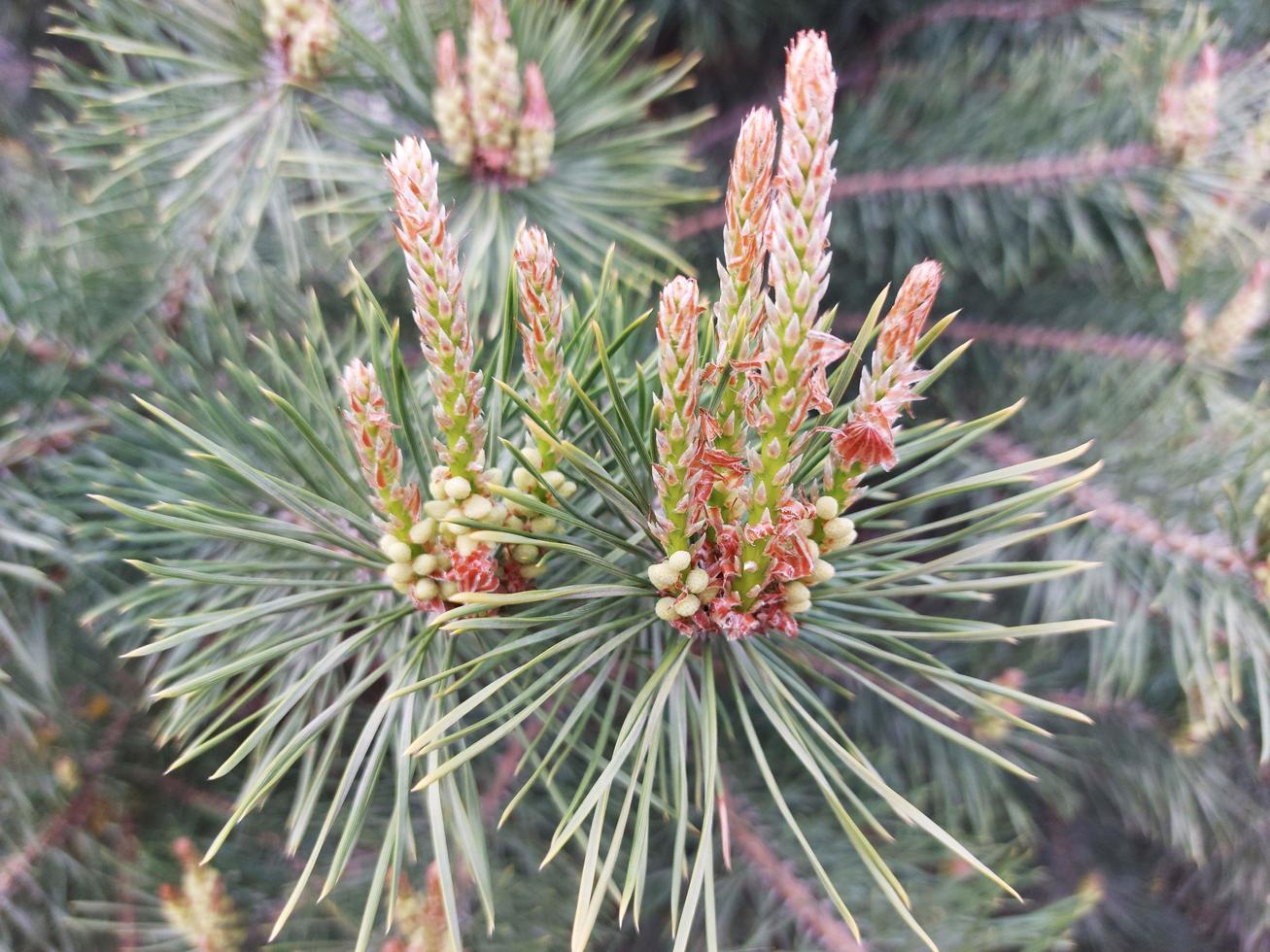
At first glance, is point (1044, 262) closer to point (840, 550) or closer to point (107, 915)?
point (840, 550)

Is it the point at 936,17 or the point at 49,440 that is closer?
the point at 49,440

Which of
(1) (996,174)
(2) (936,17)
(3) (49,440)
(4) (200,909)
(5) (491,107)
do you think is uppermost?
(2) (936,17)

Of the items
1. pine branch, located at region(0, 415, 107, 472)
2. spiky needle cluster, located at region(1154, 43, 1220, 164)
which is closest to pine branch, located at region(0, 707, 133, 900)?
pine branch, located at region(0, 415, 107, 472)

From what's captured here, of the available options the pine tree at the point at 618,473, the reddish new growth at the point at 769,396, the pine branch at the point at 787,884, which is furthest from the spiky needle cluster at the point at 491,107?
the pine branch at the point at 787,884

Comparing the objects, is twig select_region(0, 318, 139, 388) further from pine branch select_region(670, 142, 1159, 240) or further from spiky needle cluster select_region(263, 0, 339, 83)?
pine branch select_region(670, 142, 1159, 240)

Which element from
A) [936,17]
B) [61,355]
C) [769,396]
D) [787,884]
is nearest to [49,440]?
[61,355]

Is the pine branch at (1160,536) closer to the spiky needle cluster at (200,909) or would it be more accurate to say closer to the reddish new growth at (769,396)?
the reddish new growth at (769,396)

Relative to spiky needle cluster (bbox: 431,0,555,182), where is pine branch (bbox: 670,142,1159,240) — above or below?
above

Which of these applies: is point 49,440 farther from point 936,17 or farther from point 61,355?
point 936,17
